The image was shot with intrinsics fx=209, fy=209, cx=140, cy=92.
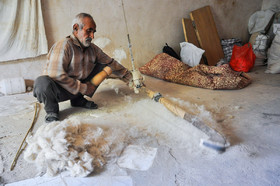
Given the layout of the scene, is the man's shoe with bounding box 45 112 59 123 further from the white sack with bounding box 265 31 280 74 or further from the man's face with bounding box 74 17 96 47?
the white sack with bounding box 265 31 280 74

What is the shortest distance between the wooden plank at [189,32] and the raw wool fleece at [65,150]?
10.2 feet

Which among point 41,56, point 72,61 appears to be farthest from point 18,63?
point 72,61

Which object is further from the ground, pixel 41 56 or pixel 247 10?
pixel 247 10

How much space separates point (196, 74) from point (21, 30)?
9.03ft

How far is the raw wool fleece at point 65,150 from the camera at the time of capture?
1438 millimetres

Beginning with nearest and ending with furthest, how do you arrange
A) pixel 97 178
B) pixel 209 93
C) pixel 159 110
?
pixel 97 178, pixel 159 110, pixel 209 93

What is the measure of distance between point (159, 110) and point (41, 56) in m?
2.22

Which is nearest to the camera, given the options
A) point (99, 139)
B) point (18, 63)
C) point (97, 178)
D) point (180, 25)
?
point (97, 178)

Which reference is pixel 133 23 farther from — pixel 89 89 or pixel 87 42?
pixel 89 89

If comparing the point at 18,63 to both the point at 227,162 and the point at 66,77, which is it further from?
the point at 227,162

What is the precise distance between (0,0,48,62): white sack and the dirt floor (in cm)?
67

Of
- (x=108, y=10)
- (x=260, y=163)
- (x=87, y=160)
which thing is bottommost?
(x=260, y=163)

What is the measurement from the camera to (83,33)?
86.0 inches

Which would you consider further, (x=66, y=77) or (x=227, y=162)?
(x=66, y=77)
